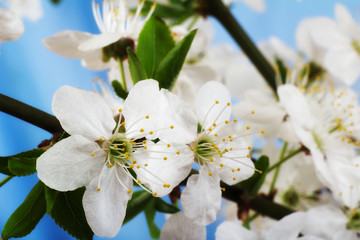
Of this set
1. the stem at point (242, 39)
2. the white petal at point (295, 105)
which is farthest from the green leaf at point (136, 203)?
the stem at point (242, 39)

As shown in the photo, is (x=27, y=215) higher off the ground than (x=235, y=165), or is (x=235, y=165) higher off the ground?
(x=27, y=215)

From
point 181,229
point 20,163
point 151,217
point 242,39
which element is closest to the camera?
point 20,163

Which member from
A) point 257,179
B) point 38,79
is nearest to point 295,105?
point 257,179

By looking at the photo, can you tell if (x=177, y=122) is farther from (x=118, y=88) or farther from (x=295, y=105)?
(x=295, y=105)

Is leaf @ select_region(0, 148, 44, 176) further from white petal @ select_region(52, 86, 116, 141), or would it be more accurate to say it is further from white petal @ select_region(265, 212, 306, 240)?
white petal @ select_region(265, 212, 306, 240)

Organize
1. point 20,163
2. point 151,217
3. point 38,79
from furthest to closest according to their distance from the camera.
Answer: point 38,79, point 151,217, point 20,163

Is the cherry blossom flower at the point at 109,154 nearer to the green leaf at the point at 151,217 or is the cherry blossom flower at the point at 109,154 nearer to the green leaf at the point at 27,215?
the green leaf at the point at 27,215

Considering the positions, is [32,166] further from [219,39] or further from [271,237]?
[219,39]
